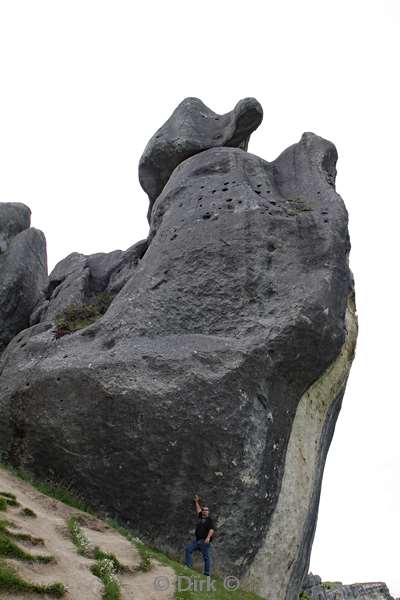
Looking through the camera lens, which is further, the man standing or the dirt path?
the man standing

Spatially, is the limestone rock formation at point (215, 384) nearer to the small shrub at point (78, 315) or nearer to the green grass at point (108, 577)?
the small shrub at point (78, 315)

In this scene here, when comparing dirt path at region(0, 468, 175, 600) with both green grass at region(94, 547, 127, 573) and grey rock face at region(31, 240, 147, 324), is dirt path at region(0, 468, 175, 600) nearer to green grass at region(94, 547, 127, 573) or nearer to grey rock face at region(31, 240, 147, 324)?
green grass at region(94, 547, 127, 573)

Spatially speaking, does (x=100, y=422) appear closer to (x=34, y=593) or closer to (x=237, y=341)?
(x=237, y=341)

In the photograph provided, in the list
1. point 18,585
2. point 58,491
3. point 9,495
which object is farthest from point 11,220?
point 18,585

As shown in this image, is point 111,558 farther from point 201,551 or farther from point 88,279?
point 88,279

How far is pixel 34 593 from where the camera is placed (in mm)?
7219

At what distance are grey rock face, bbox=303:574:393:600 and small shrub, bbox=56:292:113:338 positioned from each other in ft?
60.8

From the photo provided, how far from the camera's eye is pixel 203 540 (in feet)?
36.7

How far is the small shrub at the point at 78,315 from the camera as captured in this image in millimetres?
16078

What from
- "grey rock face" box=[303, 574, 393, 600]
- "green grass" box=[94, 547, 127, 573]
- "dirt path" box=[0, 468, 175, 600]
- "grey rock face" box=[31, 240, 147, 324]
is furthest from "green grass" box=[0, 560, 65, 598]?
"grey rock face" box=[303, 574, 393, 600]

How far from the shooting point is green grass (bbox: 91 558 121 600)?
8203 millimetres

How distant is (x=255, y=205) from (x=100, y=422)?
6.79 m

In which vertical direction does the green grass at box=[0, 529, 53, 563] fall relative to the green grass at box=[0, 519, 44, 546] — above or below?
below

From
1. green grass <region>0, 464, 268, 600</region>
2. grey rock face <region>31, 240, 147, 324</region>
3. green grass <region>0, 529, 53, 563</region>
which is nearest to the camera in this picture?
green grass <region>0, 529, 53, 563</region>
